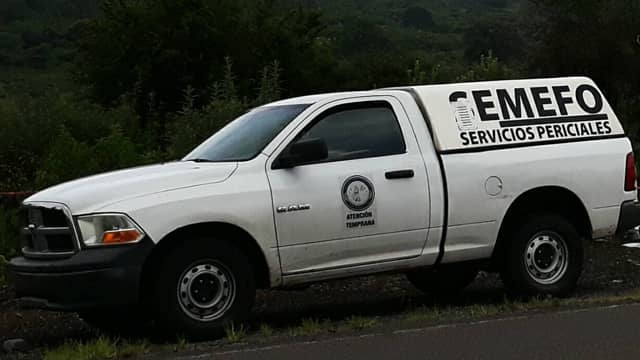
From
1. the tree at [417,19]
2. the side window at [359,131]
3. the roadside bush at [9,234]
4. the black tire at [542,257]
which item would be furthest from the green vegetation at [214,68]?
the tree at [417,19]

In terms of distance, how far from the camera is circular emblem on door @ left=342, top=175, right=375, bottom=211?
8469 millimetres

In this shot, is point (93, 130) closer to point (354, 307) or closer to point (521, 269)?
point (354, 307)

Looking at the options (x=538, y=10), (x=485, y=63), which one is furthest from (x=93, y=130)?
(x=538, y=10)

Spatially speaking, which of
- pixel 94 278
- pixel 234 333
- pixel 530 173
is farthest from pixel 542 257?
pixel 94 278

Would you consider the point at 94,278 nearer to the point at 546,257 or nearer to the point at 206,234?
the point at 206,234

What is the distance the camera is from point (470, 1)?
107 m

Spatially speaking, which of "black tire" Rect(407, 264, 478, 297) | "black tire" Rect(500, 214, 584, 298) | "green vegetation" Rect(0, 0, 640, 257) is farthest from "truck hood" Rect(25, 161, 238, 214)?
"green vegetation" Rect(0, 0, 640, 257)

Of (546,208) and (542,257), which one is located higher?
(546,208)

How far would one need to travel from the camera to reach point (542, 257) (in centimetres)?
952

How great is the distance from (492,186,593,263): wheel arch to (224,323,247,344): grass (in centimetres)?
254

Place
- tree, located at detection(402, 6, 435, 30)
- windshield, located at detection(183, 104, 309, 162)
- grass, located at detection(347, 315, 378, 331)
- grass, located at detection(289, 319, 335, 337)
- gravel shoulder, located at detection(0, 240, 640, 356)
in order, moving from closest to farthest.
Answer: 1. grass, located at detection(289, 319, 335, 337)
2. grass, located at detection(347, 315, 378, 331)
3. windshield, located at detection(183, 104, 309, 162)
4. gravel shoulder, located at detection(0, 240, 640, 356)
5. tree, located at detection(402, 6, 435, 30)

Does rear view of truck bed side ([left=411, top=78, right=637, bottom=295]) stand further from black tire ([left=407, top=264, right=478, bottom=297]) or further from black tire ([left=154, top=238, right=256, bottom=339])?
black tire ([left=154, top=238, right=256, bottom=339])

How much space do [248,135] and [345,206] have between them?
1095 millimetres

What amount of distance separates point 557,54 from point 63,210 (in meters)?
21.3
